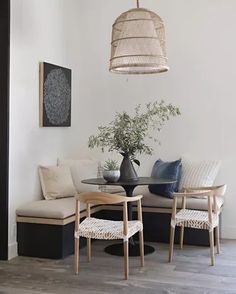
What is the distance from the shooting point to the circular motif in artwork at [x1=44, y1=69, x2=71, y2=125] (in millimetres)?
4828

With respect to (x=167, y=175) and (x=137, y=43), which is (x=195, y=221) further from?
(x=137, y=43)

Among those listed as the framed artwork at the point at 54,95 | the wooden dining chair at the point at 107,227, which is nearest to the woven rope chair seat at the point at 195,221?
the wooden dining chair at the point at 107,227

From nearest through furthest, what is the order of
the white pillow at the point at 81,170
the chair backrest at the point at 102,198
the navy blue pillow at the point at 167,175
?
the chair backrest at the point at 102,198 < the navy blue pillow at the point at 167,175 < the white pillow at the point at 81,170

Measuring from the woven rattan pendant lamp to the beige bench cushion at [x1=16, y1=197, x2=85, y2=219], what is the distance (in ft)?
4.64

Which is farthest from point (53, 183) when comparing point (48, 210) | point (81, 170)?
point (48, 210)

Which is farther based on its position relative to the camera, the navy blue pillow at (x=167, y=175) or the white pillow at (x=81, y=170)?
the white pillow at (x=81, y=170)

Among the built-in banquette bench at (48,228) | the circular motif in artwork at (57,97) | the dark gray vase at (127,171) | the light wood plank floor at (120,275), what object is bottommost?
the light wood plank floor at (120,275)

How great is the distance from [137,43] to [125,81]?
1.58 m

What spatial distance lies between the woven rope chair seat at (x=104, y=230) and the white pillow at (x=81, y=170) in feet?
3.92

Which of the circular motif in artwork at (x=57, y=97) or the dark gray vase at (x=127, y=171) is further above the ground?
the circular motif in artwork at (x=57, y=97)

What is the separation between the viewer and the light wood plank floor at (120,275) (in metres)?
3.30

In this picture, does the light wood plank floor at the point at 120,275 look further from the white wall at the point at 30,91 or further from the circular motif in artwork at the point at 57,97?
the circular motif in artwork at the point at 57,97

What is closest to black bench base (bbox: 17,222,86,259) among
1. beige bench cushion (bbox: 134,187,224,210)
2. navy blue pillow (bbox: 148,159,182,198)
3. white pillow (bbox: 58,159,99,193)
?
white pillow (bbox: 58,159,99,193)

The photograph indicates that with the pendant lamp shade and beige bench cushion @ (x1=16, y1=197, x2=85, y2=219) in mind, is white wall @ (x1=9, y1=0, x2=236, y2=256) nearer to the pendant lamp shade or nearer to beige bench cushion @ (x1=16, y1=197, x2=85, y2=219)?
beige bench cushion @ (x1=16, y1=197, x2=85, y2=219)
